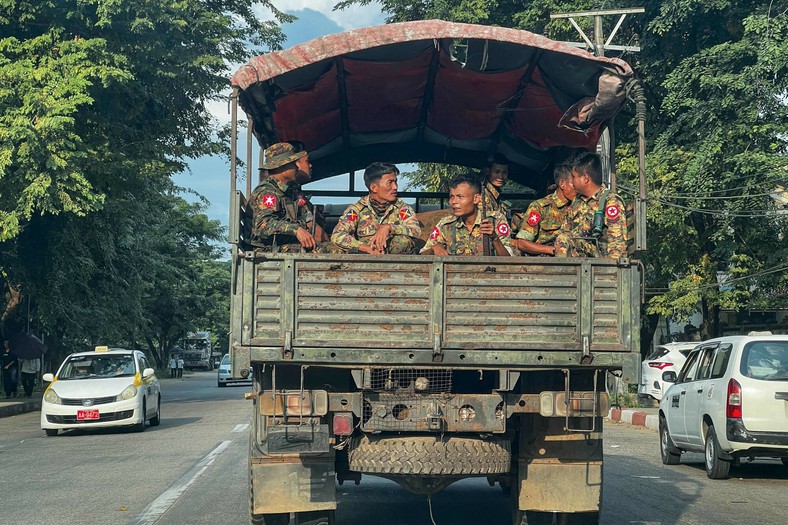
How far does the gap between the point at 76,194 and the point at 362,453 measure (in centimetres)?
1634

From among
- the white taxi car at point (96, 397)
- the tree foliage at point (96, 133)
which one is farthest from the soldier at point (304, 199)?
the tree foliage at point (96, 133)

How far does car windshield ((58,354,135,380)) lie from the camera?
59.9ft

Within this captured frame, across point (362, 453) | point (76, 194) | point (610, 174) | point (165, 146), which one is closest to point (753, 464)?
point (610, 174)

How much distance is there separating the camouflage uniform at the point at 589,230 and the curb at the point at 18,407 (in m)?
18.5

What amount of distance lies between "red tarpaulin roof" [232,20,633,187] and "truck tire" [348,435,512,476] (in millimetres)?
2473

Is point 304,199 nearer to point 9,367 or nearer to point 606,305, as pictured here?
point 606,305

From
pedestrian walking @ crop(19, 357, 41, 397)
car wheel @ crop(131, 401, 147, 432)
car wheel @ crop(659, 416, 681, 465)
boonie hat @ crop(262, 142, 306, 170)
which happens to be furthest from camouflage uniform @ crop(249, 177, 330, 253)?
pedestrian walking @ crop(19, 357, 41, 397)

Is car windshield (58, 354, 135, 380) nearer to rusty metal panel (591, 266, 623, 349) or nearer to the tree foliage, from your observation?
the tree foliage

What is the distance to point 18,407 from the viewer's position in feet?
78.8

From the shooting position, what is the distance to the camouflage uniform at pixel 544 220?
838 cm

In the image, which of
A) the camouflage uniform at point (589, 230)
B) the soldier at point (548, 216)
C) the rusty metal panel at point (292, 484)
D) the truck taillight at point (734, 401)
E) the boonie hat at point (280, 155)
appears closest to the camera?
the rusty metal panel at point (292, 484)

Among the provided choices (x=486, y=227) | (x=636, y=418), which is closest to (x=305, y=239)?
(x=486, y=227)

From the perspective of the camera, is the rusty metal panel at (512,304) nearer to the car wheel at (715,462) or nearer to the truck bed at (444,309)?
the truck bed at (444,309)

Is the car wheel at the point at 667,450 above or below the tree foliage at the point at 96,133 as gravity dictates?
below
